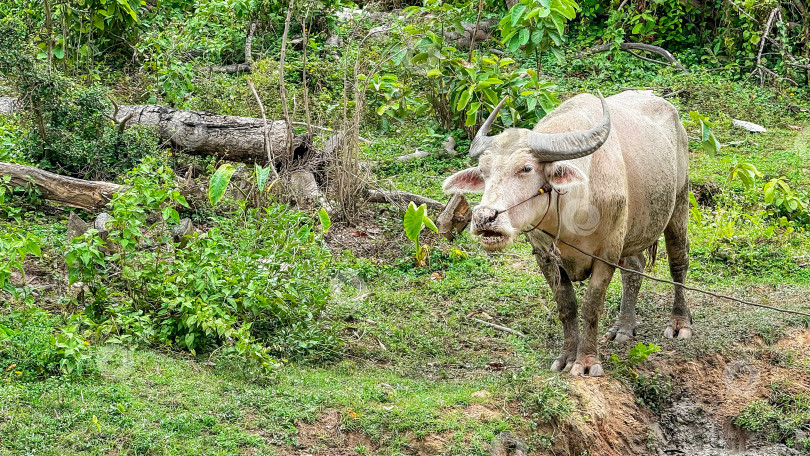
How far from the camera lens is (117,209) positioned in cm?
546

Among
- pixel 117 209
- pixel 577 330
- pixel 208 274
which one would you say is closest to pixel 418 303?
pixel 577 330

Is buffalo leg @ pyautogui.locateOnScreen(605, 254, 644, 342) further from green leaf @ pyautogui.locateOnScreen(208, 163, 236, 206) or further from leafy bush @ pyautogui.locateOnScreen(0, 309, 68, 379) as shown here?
leafy bush @ pyautogui.locateOnScreen(0, 309, 68, 379)

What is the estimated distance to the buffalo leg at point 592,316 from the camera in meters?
5.58

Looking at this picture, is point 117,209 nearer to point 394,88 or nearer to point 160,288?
point 160,288

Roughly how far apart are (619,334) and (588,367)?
39.3 inches

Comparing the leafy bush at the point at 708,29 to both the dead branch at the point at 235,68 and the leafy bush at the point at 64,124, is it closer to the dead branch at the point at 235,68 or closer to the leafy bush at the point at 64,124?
the dead branch at the point at 235,68

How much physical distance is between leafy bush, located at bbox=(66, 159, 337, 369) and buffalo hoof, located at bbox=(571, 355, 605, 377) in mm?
1538

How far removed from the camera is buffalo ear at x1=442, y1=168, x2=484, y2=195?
5.46 m

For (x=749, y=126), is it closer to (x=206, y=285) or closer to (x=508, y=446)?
(x=508, y=446)

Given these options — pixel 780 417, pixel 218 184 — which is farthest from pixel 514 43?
pixel 780 417

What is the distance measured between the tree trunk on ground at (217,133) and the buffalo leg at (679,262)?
3.34 metres

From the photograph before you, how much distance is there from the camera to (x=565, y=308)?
18.8 ft

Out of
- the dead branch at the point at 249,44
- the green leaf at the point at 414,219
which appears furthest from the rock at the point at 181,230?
the dead branch at the point at 249,44

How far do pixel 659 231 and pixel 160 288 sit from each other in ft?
10.6
